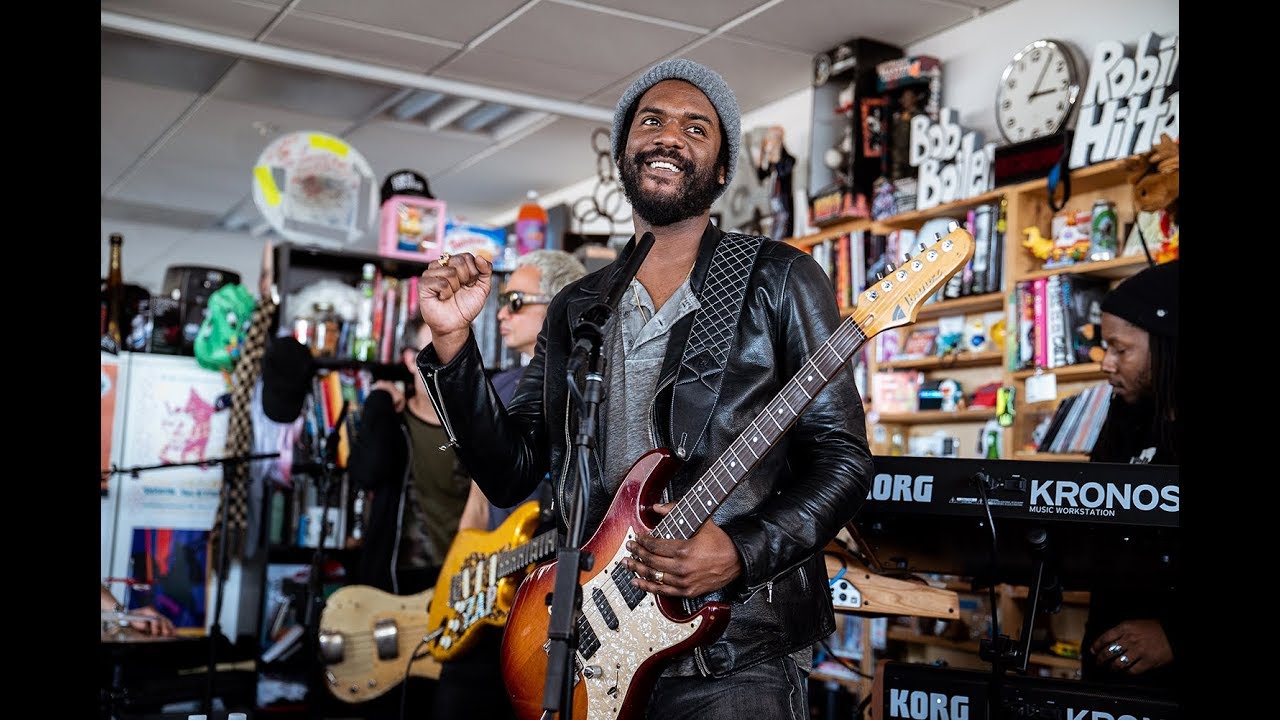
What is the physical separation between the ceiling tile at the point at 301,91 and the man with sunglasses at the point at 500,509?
10.8ft

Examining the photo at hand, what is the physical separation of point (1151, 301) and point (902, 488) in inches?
48.7

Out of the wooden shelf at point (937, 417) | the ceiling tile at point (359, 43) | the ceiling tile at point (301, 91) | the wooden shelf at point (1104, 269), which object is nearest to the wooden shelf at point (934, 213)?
the wooden shelf at point (1104, 269)

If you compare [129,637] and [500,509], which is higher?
[500,509]

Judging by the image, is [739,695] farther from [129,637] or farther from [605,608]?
[129,637]

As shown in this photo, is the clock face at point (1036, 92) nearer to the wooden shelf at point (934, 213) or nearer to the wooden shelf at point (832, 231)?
the wooden shelf at point (934, 213)

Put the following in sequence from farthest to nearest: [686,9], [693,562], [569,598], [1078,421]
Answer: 1. [686,9]
2. [1078,421]
3. [693,562]
4. [569,598]

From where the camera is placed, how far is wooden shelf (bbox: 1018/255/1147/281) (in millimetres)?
4145

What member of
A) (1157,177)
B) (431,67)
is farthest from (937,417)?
(431,67)

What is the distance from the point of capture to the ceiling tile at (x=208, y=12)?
5.38 metres

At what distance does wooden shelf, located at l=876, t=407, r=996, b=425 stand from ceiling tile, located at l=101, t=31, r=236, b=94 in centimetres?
375

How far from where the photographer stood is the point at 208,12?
5.49 meters

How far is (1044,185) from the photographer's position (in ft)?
14.7

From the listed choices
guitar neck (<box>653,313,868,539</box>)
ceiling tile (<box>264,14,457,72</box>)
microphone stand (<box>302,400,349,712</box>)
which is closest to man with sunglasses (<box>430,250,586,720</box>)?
microphone stand (<box>302,400,349,712</box>)
